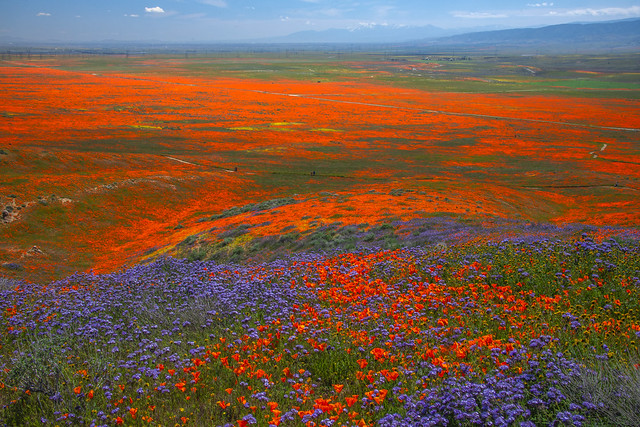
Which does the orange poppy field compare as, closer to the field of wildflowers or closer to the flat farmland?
the field of wildflowers

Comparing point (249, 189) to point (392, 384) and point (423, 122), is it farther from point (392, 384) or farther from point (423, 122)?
point (423, 122)

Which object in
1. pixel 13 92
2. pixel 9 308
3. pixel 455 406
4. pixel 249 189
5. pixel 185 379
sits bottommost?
pixel 249 189

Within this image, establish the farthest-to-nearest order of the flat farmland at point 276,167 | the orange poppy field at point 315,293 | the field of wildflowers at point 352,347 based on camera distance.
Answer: the flat farmland at point 276,167
the orange poppy field at point 315,293
the field of wildflowers at point 352,347

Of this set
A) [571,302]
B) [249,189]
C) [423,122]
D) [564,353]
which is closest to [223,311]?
[564,353]

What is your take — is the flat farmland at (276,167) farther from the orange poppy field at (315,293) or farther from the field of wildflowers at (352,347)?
the field of wildflowers at (352,347)

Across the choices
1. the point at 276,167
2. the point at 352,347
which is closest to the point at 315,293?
the point at 352,347

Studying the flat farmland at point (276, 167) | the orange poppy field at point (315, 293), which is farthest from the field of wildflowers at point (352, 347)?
the flat farmland at point (276, 167)

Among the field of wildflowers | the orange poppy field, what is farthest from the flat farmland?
the field of wildflowers
